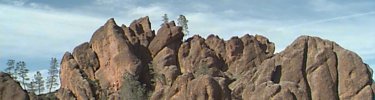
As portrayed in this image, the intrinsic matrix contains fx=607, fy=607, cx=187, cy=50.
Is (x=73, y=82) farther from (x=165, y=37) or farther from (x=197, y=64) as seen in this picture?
(x=197, y=64)

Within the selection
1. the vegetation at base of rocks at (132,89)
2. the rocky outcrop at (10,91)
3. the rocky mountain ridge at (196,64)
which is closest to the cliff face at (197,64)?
the rocky mountain ridge at (196,64)

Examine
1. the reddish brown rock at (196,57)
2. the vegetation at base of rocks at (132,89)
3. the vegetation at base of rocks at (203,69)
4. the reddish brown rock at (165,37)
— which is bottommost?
the vegetation at base of rocks at (132,89)

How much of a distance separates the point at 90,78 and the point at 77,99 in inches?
316

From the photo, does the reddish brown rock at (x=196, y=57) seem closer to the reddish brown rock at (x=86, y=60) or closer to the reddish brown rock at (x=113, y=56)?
the reddish brown rock at (x=113, y=56)

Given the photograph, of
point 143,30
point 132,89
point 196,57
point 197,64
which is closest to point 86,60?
point 143,30

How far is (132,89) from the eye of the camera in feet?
327

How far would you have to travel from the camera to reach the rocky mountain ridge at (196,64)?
8688 cm

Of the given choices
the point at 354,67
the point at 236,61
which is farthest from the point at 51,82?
the point at 354,67

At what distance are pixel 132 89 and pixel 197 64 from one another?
16.7 metres

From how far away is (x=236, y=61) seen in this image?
114250 millimetres

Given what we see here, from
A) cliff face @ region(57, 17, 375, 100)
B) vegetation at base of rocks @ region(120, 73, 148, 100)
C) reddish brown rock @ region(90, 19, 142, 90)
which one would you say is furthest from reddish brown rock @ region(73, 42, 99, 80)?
vegetation at base of rocks @ region(120, 73, 148, 100)

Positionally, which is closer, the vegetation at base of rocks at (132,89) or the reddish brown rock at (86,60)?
the vegetation at base of rocks at (132,89)

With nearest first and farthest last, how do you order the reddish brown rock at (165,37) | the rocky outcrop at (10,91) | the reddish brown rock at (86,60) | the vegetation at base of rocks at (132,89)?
the rocky outcrop at (10,91)
the vegetation at base of rocks at (132,89)
the reddish brown rock at (86,60)
the reddish brown rock at (165,37)

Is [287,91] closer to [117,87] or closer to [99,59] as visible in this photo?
[117,87]
